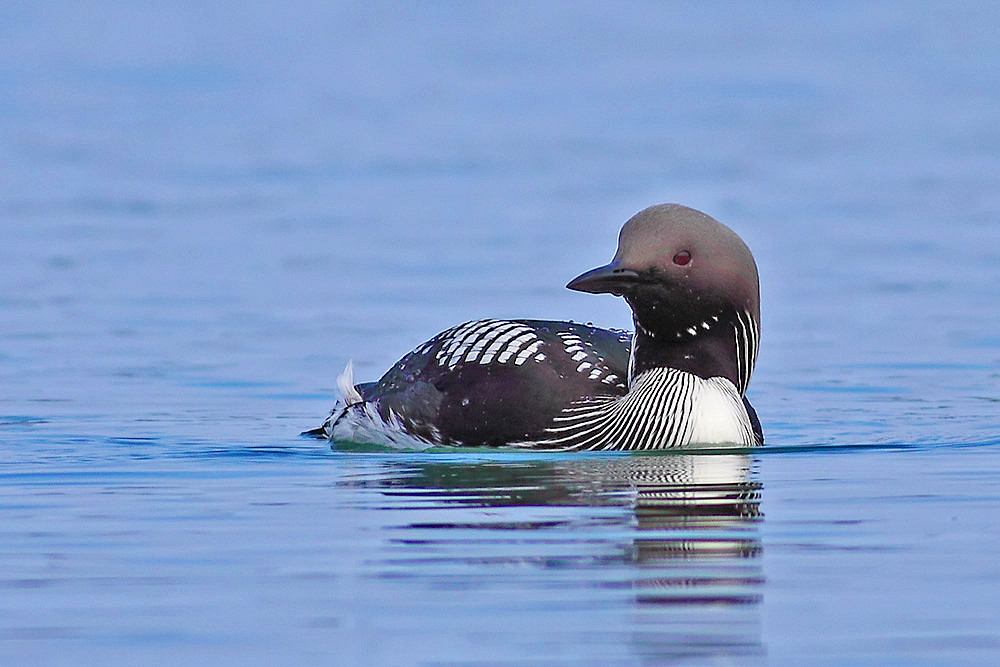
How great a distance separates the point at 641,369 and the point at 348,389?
1.60 metres


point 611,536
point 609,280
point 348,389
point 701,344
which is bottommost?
point 611,536

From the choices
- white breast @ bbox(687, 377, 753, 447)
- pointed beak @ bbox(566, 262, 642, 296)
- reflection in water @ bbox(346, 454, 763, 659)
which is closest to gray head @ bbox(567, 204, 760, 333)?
pointed beak @ bbox(566, 262, 642, 296)

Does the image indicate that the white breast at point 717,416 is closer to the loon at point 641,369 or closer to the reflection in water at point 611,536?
the loon at point 641,369

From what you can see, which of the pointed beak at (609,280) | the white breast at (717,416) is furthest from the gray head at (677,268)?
the white breast at (717,416)

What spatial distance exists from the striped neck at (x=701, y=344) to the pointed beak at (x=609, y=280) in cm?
31

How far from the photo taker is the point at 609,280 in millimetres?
8477

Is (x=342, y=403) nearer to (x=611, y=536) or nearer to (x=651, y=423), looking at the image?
(x=651, y=423)

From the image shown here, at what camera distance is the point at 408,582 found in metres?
5.91

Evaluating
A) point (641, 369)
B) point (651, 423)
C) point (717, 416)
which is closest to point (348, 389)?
point (641, 369)

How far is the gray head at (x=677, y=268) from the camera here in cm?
850

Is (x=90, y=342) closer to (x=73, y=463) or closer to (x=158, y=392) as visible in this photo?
(x=158, y=392)

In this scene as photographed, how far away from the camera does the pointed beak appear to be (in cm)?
845

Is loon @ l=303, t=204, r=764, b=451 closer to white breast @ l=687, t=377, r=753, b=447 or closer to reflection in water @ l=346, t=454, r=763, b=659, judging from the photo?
white breast @ l=687, t=377, r=753, b=447

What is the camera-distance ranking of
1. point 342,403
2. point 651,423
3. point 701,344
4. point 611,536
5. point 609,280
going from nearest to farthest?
point 611,536 < point 609,280 < point 651,423 < point 701,344 < point 342,403
